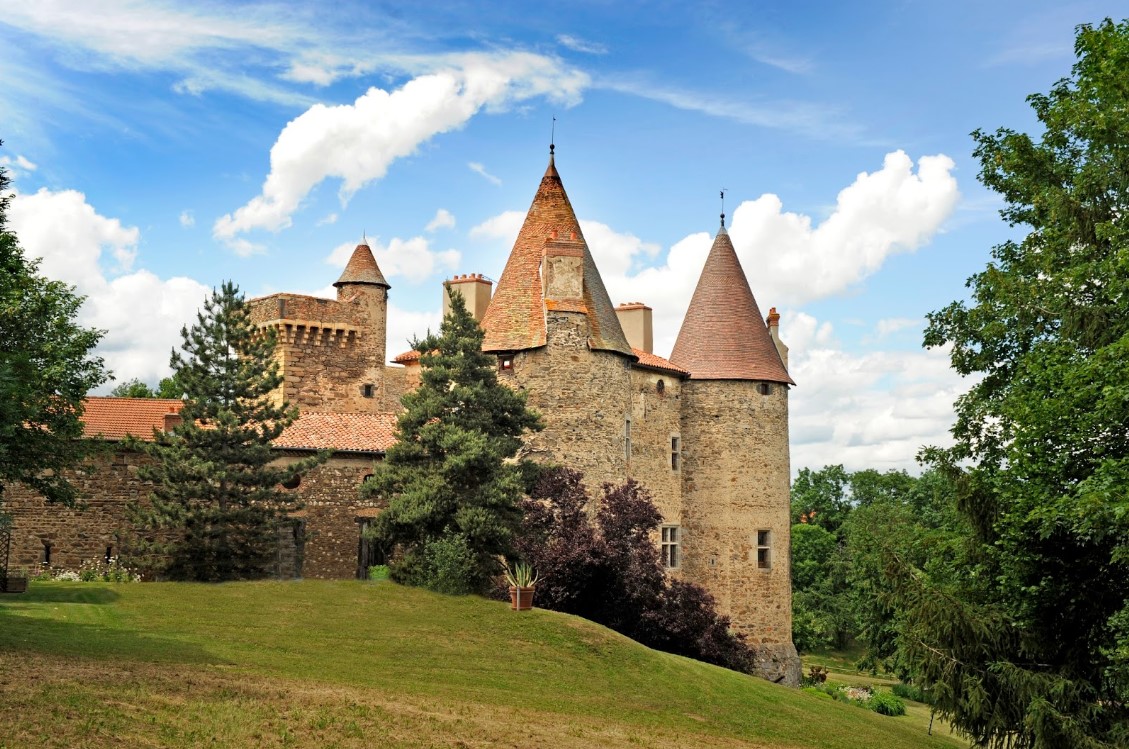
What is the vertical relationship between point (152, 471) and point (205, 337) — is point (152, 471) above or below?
below

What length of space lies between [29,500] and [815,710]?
21.3 m

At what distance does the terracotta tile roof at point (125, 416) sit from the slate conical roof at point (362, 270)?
1076 cm

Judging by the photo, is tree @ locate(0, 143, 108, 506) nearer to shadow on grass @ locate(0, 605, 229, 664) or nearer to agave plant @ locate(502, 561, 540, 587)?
shadow on grass @ locate(0, 605, 229, 664)

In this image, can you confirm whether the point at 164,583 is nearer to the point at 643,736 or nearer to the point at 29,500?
the point at 29,500

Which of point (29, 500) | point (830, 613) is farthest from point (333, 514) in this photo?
point (830, 613)

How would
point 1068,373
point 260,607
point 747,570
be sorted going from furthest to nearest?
point 747,570 → point 260,607 → point 1068,373

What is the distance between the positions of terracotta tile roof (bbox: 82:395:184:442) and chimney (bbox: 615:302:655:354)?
15.2 meters

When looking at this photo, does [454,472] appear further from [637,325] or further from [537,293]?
[637,325]

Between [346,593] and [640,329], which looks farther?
[640,329]

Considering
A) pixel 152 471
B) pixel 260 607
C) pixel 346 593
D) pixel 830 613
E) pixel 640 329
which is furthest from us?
pixel 830 613

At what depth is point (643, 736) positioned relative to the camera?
18422mm

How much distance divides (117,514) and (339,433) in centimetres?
654

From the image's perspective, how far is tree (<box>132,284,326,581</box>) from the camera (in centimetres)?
2889

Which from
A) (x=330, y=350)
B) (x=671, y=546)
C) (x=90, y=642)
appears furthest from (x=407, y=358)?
(x=90, y=642)
